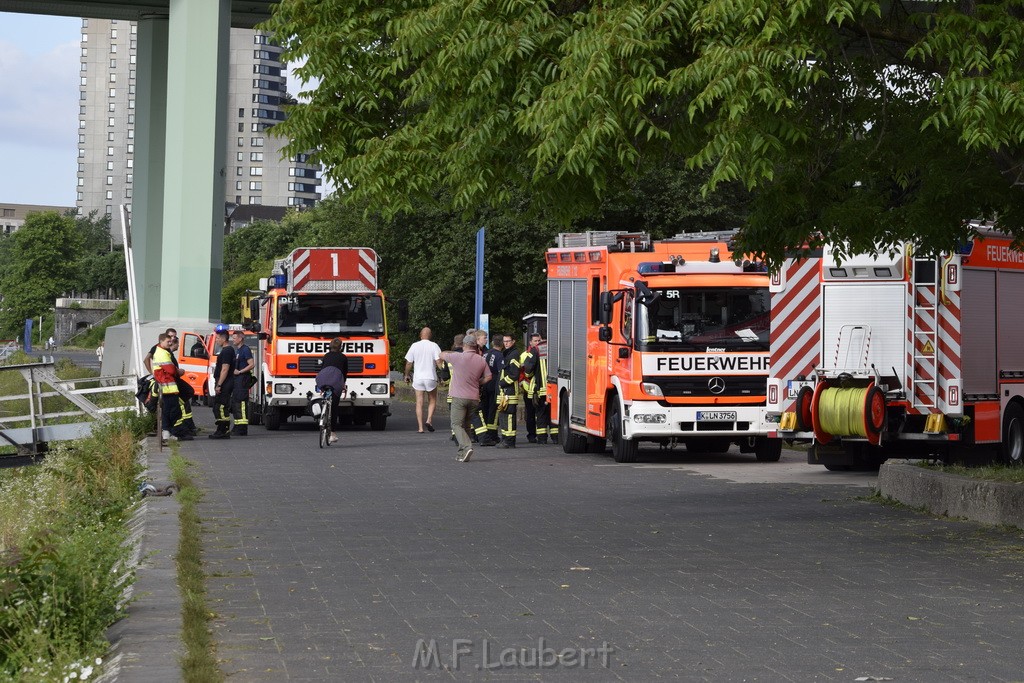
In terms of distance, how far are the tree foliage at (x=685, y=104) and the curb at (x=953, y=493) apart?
2131 millimetres

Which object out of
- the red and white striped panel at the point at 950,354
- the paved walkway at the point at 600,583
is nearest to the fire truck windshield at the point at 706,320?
the red and white striped panel at the point at 950,354

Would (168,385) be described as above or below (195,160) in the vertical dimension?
below

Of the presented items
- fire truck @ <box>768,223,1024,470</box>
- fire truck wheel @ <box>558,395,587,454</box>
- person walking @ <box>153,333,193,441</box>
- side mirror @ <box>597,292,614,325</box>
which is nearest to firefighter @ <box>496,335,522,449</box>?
fire truck wheel @ <box>558,395,587,454</box>

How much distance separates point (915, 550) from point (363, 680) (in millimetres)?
5898

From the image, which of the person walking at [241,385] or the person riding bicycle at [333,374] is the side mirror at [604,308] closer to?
the person riding bicycle at [333,374]

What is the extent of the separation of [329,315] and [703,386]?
972cm

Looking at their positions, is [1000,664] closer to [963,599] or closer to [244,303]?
[963,599]

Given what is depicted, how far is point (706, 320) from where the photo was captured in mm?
21000

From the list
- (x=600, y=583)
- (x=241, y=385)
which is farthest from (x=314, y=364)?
(x=600, y=583)

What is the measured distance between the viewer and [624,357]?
20.9 meters

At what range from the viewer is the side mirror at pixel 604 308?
21.1 meters

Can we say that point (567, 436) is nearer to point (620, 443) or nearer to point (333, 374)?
point (620, 443)

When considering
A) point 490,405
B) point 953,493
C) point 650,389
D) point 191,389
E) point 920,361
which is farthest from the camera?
point 191,389

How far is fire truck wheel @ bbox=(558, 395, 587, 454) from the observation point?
23.0 metres
